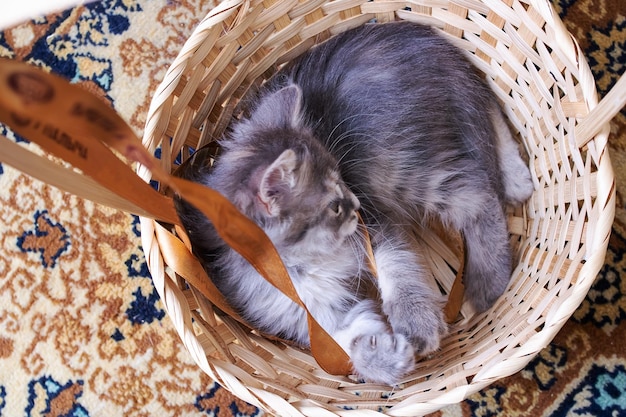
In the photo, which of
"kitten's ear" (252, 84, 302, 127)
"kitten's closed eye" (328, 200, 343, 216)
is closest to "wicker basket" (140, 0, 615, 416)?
"kitten's ear" (252, 84, 302, 127)

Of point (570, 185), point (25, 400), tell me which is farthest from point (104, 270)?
point (570, 185)

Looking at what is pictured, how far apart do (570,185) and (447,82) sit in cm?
32

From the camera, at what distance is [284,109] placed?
3.52ft

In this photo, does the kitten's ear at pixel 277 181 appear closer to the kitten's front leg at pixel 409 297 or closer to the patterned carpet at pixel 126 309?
the kitten's front leg at pixel 409 297

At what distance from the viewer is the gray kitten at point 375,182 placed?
3.41 feet

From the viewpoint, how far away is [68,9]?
1548mm

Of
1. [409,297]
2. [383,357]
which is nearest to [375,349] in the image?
[383,357]

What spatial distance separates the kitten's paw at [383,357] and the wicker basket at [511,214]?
51 mm

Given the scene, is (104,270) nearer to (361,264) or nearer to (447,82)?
(361,264)

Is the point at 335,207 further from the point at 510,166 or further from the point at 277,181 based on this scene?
the point at 510,166

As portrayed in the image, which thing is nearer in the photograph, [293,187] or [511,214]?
[293,187]

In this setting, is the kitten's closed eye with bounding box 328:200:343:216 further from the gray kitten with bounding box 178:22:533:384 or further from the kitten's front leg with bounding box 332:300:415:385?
the kitten's front leg with bounding box 332:300:415:385

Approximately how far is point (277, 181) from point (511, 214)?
0.64m

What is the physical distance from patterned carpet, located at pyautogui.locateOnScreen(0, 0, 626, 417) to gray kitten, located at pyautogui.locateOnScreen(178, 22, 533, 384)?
280 millimetres
